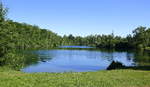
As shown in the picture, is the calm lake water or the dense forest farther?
the calm lake water

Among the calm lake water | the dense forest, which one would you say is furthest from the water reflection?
the dense forest

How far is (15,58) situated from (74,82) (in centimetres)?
1453

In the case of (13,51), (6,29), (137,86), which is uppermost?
(6,29)

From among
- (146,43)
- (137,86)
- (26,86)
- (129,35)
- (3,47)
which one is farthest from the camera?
(129,35)

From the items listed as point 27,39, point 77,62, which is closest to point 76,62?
point 77,62

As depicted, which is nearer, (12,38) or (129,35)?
(12,38)

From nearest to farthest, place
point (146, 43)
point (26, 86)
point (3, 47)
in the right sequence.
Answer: point (26, 86), point (3, 47), point (146, 43)

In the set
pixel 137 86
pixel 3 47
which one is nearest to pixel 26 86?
pixel 137 86

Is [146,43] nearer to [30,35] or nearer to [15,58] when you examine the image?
[30,35]

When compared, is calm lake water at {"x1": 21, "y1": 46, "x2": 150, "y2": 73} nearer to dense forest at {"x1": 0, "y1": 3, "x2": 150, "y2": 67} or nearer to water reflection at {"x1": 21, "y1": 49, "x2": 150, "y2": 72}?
water reflection at {"x1": 21, "y1": 49, "x2": 150, "y2": 72}

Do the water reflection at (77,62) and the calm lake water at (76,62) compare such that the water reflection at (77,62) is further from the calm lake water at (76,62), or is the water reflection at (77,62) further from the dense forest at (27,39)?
the dense forest at (27,39)

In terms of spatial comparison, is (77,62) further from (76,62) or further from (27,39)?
(27,39)

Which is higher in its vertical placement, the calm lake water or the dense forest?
the dense forest

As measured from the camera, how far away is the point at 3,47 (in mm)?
24500
